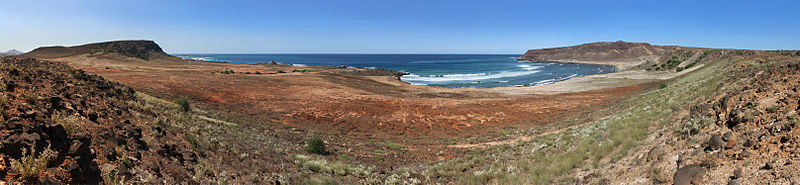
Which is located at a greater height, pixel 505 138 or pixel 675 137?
pixel 675 137

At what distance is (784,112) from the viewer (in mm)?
5781

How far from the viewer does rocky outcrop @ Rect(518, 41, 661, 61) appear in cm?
14162

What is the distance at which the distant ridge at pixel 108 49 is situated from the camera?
64938 mm

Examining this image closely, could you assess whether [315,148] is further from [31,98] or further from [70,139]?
[31,98]

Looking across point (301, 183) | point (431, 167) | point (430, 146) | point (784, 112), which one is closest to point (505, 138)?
point (430, 146)

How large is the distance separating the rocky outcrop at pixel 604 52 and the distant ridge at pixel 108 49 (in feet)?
543

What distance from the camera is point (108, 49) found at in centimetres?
7056

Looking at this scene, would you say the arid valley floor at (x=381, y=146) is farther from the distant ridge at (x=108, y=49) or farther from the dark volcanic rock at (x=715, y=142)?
the distant ridge at (x=108, y=49)

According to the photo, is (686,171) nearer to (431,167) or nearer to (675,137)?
(675,137)

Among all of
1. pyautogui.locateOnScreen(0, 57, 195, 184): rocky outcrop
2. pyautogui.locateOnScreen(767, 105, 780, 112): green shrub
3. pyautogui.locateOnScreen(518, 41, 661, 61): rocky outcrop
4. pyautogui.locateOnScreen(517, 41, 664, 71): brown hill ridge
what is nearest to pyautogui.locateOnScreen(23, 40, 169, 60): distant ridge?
pyautogui.locateOnScreen(0, 57, 195, 184): rocky outcrop

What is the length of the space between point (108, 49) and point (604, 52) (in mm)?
178340

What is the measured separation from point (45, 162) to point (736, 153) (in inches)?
396

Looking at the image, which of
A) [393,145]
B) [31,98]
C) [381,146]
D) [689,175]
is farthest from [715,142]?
[31,98]

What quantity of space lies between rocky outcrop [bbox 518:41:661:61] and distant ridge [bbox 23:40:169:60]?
543ft
